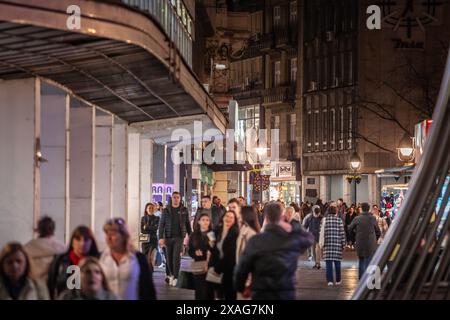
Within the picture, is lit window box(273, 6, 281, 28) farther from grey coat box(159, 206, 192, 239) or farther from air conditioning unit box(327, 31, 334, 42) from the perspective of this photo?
grey coat box(159, 206, 192, 239)

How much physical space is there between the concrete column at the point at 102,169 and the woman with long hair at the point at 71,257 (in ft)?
48.1

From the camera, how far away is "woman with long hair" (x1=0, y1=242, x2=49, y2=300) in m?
10.6

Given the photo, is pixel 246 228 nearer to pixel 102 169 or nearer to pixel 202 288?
pixel 202 288

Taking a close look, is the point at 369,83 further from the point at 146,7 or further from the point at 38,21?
the point at 38,21

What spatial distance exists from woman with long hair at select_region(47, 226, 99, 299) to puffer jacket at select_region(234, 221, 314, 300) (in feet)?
5.34

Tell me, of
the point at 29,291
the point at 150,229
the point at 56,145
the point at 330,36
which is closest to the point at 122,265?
the point at 29,291

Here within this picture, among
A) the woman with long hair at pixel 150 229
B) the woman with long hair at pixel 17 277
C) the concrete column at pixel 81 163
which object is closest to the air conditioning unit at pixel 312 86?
the woman with long hair at pixel 150 229

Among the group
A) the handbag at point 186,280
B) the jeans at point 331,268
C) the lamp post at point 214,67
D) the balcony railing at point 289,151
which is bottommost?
the jeans at point 331,268

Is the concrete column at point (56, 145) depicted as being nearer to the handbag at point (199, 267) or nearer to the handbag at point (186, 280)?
the handbag at point (186, 280)

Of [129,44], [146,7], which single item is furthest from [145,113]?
[129,44]

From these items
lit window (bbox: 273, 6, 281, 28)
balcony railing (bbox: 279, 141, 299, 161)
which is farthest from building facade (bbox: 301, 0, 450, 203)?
lit window (bbox: 273, 6, 281, 28)

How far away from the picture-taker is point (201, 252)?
15844 millimetres

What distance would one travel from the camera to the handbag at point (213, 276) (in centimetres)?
1436
